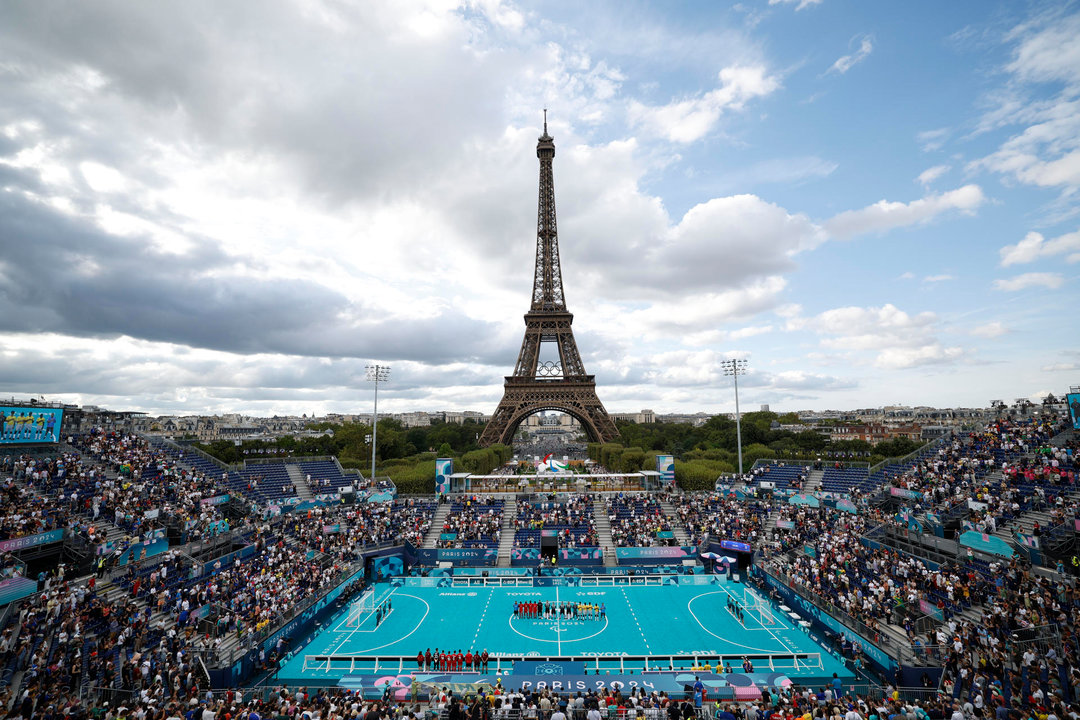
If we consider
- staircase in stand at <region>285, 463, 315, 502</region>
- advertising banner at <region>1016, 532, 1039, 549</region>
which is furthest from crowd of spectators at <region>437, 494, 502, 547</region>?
advertising banner at <region>1016, 532, 1039, 549</region>

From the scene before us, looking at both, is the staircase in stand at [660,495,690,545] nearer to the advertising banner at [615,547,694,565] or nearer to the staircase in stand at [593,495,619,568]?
the advertising banner at [615,547,694,565]

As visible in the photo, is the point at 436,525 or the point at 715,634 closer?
the point at 715,634

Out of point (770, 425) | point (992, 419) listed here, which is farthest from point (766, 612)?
point (770, 425)

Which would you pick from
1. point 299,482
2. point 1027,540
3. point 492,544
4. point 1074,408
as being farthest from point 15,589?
point 1074,408

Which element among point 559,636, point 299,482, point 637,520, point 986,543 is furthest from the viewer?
point 299,482

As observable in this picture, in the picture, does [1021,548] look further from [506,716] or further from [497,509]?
[497,509]

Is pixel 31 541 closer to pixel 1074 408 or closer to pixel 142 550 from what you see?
pixel 142 550

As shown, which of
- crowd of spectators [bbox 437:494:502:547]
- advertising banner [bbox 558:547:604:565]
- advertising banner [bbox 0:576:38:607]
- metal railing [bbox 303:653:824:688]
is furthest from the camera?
crowd of spectators [bbox 437:494:502:547]
